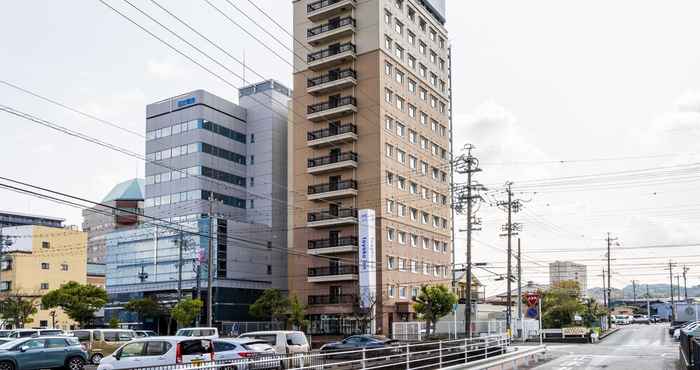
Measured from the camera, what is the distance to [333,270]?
73812mm

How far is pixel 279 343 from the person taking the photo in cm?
3525

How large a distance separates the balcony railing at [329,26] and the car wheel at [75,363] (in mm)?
54036

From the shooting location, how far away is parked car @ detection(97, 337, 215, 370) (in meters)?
22.7

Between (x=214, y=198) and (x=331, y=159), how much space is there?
63.2 ft

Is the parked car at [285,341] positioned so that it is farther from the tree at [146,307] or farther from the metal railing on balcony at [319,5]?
the metal railing on balcony at [319,5]

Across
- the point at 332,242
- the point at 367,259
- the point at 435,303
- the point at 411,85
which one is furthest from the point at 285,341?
the point at 411,85

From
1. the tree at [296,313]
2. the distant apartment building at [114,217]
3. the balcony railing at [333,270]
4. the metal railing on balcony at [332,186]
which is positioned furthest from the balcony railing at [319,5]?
the distant apartment building at [114,217]

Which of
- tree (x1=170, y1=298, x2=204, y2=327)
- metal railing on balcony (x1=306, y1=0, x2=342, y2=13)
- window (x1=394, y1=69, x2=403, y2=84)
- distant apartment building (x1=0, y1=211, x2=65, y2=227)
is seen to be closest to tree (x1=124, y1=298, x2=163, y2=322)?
tree (x1=170, y1=298, x2=204, y2=327)

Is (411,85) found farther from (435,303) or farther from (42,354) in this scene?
(42,354)

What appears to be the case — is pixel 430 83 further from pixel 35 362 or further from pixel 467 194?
pixel 35 362

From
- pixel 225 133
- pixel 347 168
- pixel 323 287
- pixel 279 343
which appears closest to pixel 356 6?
pixel 347 168

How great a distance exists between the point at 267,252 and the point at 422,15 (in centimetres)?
3514

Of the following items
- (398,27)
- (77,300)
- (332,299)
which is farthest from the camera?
(398,27)

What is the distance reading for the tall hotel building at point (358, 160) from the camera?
240 feet
